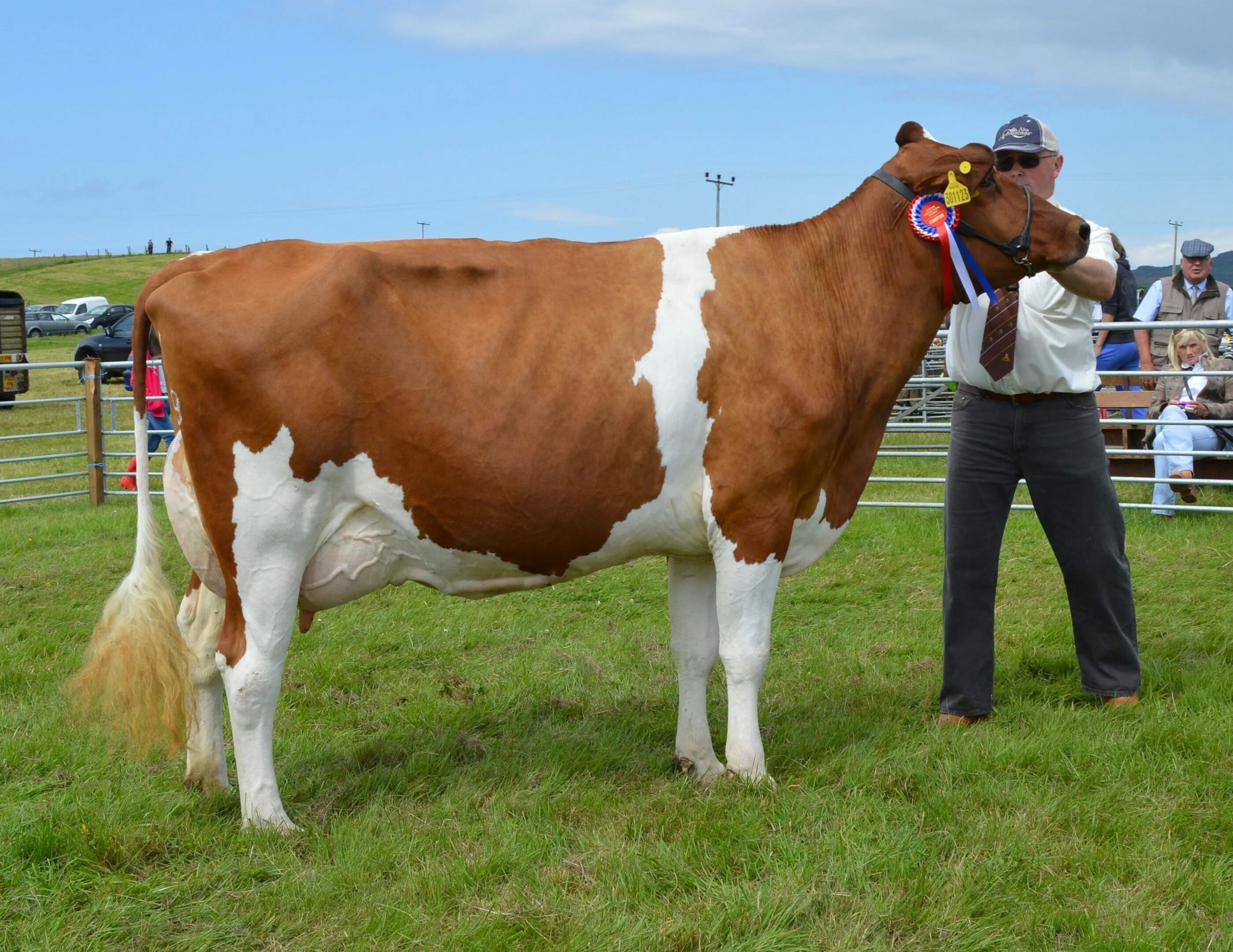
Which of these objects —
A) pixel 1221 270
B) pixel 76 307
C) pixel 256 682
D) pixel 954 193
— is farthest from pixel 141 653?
pixel 1221 270

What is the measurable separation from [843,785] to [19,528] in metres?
8.18

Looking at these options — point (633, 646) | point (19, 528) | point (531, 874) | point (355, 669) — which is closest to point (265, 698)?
point (531, 874)

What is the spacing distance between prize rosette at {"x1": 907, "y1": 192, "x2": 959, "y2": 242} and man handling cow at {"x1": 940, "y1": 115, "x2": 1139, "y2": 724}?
533mm

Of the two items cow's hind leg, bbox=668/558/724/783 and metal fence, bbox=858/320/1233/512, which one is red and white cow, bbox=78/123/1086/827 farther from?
metal fence, bbox=858/320/1233/512

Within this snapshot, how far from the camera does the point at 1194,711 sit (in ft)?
15.5

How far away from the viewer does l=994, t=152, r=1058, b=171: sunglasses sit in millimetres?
4668

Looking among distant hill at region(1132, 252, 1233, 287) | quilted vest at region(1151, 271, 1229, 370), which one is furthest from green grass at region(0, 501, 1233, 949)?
distant hill at region(1132, 252, 1233, 287)

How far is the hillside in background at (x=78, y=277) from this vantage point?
209 feet

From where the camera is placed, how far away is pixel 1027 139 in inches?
183

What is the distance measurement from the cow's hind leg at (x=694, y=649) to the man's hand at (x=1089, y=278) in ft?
5.81

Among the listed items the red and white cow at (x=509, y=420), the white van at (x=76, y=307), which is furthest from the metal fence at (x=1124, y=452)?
the white van at (x=76, y=307)

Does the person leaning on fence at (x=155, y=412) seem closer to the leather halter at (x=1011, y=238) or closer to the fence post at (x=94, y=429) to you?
the fence post at (x=94, y=429)

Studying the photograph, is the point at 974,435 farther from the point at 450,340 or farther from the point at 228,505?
the point at 228,505

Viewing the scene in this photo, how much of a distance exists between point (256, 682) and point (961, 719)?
2.87m
